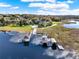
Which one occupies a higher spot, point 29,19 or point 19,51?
point 29,19

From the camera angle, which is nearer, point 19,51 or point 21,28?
point 19,51

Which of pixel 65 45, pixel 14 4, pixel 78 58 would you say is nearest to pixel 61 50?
pixel 65 45

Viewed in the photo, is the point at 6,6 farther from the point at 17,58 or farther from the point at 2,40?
the point at 17,58

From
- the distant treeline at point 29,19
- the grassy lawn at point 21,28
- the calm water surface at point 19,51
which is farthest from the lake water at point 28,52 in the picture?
the distant treeline at point 29,19

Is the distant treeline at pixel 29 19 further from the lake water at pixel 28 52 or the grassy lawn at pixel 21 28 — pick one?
the lake water at pixel 28 52

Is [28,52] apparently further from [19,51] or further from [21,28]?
[21,28]

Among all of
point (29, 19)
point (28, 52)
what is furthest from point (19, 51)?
point (29, 19)

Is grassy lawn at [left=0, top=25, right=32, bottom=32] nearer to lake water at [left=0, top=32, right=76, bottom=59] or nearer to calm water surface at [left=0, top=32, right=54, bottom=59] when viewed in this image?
calm water surface at [left=0, top=32, right=54, bottom=59]
